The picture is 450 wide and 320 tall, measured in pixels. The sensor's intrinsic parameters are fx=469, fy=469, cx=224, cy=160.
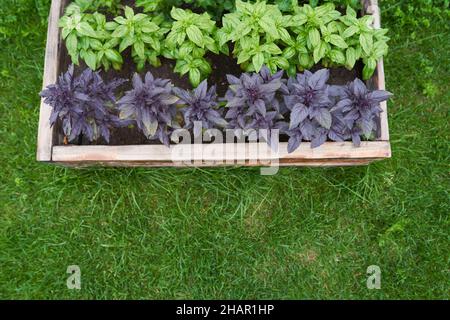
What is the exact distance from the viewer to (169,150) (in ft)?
8.36

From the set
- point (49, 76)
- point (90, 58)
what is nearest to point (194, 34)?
point (90, 58)

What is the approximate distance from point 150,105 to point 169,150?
1.06 feet

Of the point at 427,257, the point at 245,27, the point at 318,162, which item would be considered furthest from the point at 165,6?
the point at 427,257

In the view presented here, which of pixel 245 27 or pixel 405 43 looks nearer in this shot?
pixel 245 27

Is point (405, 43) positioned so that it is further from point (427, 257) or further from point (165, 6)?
point (165, 6)

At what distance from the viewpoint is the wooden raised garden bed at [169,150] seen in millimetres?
2516

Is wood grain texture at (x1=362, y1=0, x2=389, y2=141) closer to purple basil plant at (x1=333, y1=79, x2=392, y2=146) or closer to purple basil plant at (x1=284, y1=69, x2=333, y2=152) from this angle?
purple basil plant at (x1=333, y1=79, x2=392, y2=146)

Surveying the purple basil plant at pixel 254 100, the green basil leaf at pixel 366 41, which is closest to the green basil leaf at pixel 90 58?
the purple basil plant at pixel 254 100

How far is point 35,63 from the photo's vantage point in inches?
128

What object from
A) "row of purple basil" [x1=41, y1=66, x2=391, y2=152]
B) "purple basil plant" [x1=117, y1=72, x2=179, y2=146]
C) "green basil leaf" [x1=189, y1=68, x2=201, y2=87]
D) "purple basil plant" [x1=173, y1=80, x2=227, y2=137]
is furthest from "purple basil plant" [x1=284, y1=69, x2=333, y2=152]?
"purple basil plant" [x1=117, y1=72, x2=179, y2=146]

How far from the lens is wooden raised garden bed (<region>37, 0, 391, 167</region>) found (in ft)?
8.25

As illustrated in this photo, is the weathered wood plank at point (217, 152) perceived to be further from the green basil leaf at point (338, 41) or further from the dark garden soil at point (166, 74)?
the green basil leaf at point (338, 41)

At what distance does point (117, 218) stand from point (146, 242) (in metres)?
0.25

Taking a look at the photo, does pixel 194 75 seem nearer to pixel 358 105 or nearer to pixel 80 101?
pixel 80 101
